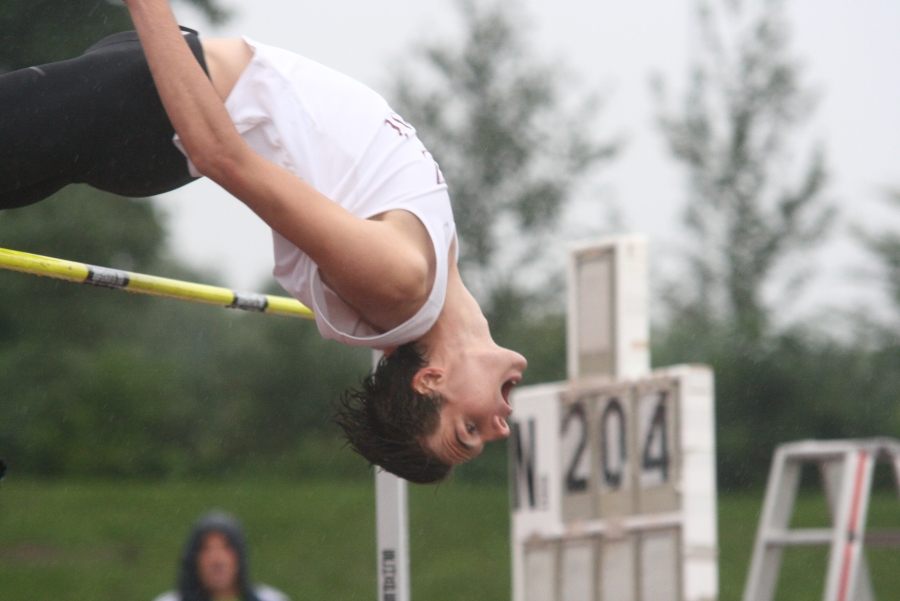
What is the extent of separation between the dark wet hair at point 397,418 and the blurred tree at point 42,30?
4550mm

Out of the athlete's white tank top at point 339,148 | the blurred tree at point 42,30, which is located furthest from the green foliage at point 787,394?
the athlete's white tank top at point 339,148

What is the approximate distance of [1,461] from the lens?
221 cm

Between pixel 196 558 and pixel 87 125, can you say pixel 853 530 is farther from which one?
pixel 87 125

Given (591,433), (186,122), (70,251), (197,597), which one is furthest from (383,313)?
(70,251)

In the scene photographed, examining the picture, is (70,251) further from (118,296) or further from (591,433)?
(591,433)

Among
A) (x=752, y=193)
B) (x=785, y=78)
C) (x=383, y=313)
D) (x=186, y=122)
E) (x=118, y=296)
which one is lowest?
(x=383, y=313)

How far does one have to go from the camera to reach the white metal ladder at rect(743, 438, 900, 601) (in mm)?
4957

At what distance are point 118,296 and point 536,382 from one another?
16.0 feet

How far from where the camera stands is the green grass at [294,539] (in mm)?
9672

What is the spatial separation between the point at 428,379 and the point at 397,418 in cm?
11

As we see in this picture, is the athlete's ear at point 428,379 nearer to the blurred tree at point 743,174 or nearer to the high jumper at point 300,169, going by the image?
the high jumper at point 300,169

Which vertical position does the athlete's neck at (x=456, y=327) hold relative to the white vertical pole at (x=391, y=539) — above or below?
above

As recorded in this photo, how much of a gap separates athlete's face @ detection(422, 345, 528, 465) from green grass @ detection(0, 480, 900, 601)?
24.6ft

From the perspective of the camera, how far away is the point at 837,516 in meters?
5.06
